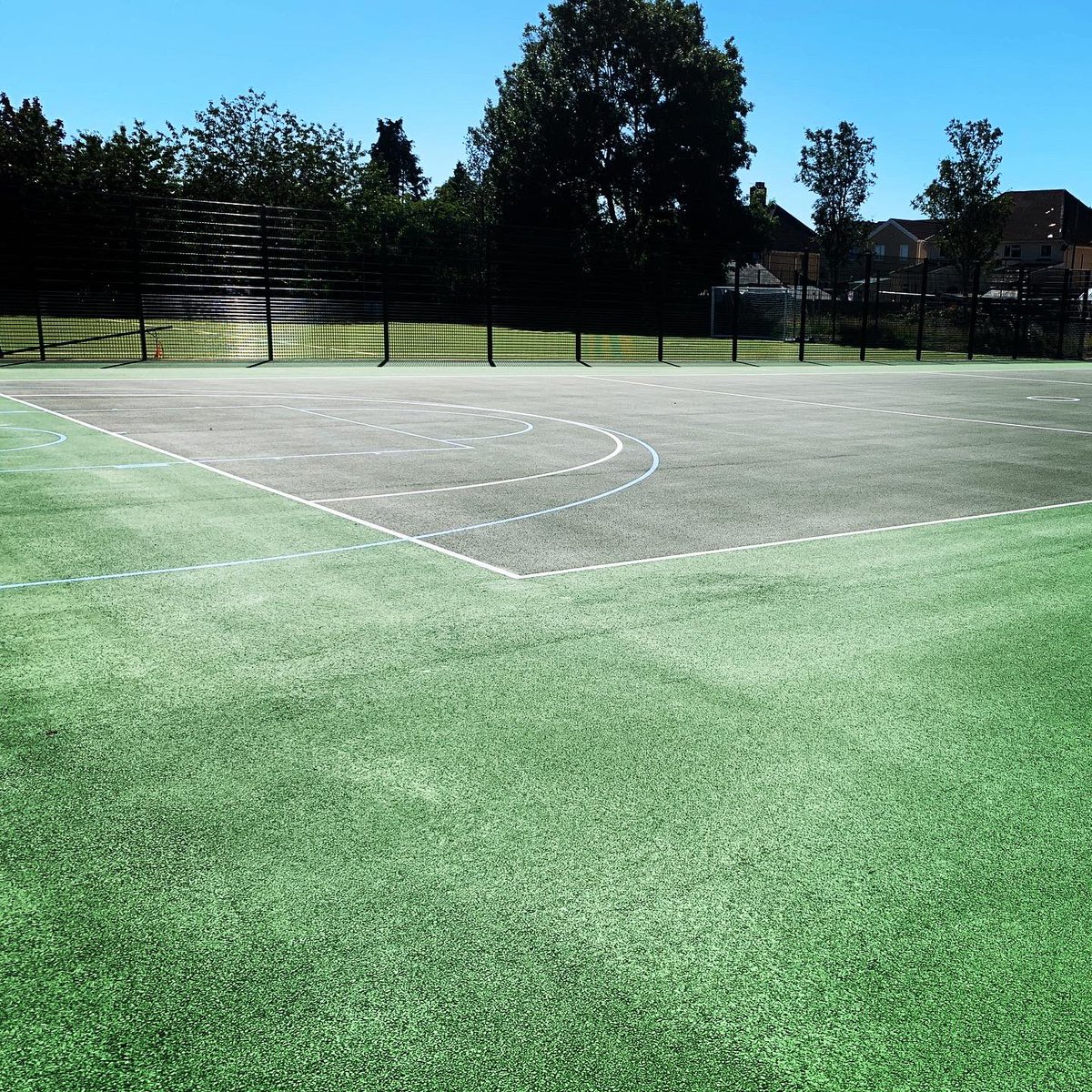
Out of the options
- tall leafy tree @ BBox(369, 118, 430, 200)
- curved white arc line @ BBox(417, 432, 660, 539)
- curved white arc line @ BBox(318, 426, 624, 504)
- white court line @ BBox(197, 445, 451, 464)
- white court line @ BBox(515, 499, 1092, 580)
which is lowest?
white court line @ BBox(515, 499, 1092, 580)

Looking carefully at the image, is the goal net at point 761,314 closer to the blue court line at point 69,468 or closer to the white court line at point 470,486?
the white court line at point 470,486

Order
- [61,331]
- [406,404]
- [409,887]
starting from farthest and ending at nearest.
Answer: [61,331]
[406,404]
[409,887]

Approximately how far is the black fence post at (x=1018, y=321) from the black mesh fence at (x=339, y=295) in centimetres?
16

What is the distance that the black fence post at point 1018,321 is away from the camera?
33.5 m

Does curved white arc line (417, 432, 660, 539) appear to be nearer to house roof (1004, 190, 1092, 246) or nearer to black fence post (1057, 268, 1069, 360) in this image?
black fence post (1057, 268, 1069, 360)

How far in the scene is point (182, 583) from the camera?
196 inches

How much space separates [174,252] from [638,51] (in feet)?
98.1

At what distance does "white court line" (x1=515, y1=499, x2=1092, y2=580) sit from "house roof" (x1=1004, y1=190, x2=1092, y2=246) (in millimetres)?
89487

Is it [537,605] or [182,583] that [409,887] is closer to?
[537,605]

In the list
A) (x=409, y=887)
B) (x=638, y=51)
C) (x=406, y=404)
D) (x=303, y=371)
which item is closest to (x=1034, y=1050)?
(x=409, y=887)

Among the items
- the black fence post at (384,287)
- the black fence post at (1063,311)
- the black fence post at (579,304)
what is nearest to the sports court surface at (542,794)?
the black fence post at (384,287)

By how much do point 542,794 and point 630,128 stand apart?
46.6m

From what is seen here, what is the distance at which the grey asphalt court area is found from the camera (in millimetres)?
6555

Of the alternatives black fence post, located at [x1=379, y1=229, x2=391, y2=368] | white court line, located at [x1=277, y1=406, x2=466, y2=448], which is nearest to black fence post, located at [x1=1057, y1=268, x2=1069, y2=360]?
black fence post, located at [x1=379, y1=229, x2=391, y2=368]
